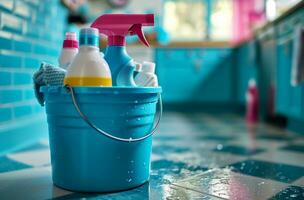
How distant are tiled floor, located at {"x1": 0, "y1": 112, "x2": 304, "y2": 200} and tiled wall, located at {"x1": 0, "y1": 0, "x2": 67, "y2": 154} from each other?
0.13 metres

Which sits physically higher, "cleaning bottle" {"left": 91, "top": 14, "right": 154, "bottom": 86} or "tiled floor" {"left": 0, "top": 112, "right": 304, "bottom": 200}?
"cleaning bottle" {"left": 91, "top": 14, "right": 154, "bottom": 86}

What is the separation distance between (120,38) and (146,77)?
0.14 metres

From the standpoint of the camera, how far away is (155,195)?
31.0 inches

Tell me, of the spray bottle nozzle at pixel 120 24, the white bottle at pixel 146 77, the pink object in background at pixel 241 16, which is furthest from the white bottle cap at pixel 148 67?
the pink object in background at pixel 241 16

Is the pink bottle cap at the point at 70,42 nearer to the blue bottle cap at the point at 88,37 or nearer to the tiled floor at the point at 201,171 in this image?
the blue bottle cap at the point at 88,37

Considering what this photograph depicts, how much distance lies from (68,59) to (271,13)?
254cm

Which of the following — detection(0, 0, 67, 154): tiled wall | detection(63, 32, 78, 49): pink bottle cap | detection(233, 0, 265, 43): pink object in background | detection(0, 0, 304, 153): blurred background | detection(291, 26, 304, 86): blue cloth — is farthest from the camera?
detection(233, 0, 265, 43): pink object in background

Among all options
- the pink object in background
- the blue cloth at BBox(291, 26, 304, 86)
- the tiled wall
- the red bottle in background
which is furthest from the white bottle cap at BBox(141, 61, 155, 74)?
the pink object in background

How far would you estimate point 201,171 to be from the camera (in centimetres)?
104

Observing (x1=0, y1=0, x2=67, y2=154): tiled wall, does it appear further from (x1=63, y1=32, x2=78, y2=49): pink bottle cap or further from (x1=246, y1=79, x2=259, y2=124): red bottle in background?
(x1=246, y1=79, x2=259, y2=124): red bottle in background

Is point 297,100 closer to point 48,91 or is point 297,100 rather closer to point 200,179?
point 200,179

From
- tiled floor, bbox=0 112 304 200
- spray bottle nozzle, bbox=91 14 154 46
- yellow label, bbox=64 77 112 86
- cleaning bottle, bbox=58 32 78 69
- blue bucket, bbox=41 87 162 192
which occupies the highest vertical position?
spray bottle nozzle, bbox=91 14 154 46

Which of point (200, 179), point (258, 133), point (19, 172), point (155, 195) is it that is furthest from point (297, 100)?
point (19, 172)

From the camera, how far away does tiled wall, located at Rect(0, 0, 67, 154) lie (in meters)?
1.25
